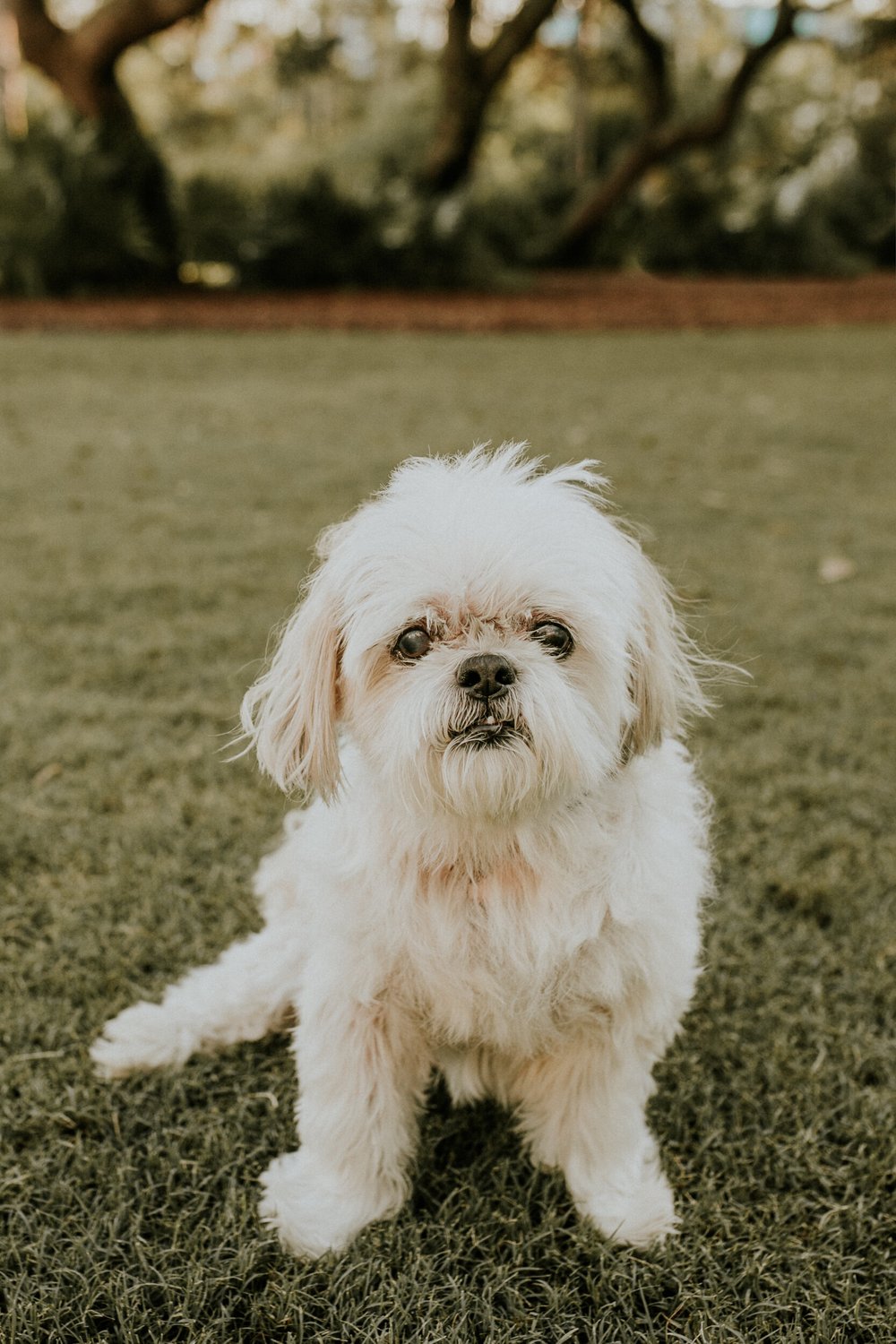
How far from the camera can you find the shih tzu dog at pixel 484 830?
1859 mm

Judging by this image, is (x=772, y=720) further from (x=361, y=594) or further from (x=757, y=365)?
(x=757, y=365)

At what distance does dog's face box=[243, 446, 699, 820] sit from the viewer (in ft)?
5.94

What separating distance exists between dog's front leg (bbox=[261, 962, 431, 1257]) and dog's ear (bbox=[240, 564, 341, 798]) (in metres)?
0.41

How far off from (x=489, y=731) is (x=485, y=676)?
90mm

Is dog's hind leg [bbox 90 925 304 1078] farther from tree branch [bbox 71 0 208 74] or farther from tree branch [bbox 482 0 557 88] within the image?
tree branch [bbox 482 0 557 88]

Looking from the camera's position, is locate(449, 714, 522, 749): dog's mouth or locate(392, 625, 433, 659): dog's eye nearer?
locate(449, 714, 522, 749): dog's mouth

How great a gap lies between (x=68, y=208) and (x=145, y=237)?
134 centimetres

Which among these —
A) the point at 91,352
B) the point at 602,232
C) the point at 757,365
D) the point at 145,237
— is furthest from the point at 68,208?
the point at 602,232

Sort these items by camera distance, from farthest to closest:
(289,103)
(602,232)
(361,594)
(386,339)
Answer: (289,103), (602,232), (386,339), (361,594)

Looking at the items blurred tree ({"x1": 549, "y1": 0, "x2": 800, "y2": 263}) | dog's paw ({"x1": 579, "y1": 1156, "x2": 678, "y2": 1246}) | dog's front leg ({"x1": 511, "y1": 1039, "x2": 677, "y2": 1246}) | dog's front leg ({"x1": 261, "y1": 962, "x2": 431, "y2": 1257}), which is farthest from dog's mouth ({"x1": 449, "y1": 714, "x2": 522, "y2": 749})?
blurred tree ({"x1": 549, "y1": 0, "x2": 800, "y2": 263})

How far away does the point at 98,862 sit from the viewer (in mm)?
3172

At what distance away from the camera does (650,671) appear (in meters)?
1.98

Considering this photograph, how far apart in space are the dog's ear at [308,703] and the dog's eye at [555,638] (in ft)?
1.17

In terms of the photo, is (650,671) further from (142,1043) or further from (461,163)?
(461,163)
